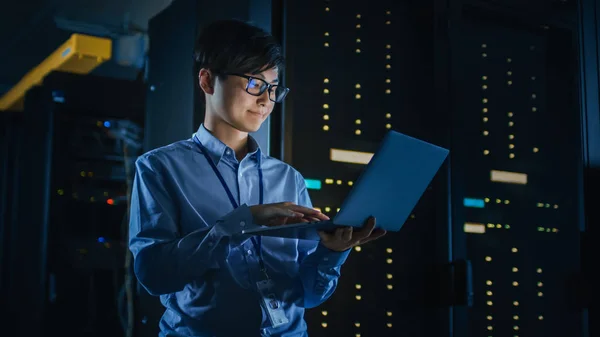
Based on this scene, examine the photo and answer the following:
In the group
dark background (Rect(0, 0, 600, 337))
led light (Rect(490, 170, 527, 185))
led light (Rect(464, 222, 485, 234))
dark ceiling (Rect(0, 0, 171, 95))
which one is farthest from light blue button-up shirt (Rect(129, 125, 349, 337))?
dark ceiling (Rect(0, 0, 171, 95))

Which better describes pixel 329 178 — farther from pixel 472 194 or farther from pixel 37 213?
pixel 37 213

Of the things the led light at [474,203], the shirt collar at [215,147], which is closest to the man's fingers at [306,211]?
the shirt collar at [215,147]

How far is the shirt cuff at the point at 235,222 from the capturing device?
123 centimetres

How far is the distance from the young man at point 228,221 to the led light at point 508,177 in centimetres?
109

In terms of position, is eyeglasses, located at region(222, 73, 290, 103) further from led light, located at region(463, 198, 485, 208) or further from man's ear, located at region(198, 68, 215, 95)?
led light, located at region(463, 198, 485, 208)

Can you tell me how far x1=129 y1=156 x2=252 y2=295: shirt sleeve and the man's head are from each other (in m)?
0.26

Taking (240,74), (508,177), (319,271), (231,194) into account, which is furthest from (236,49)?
(508,177)

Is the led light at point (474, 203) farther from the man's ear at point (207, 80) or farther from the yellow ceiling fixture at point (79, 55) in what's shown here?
the yellow ceiling fixture at point (79, 55)

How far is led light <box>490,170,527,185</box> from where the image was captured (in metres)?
→ 2.37

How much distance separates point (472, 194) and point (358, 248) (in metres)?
0.59

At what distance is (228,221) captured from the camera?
1231mm

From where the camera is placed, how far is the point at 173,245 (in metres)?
1.25

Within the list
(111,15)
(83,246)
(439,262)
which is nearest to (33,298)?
(83,246)

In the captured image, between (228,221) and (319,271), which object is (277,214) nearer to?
(228,221)
